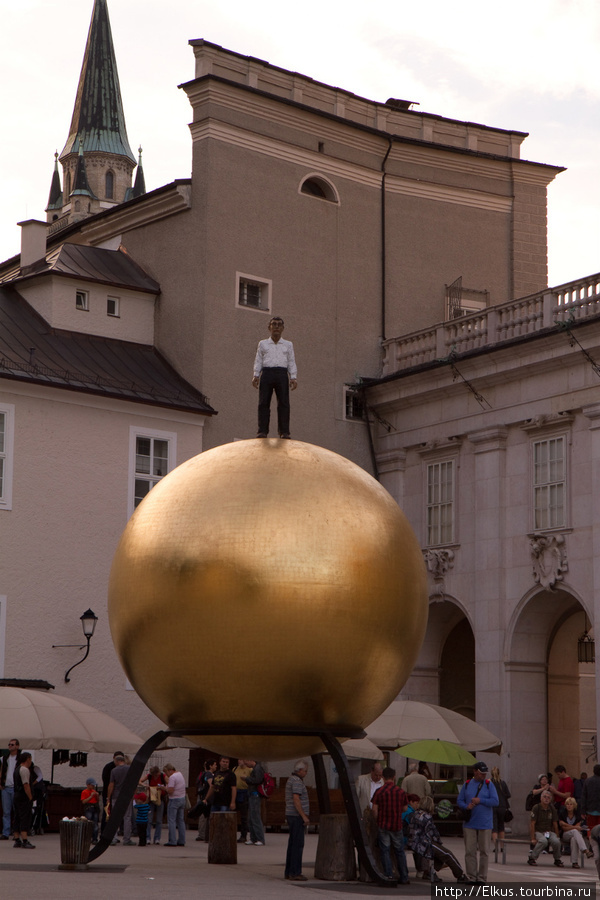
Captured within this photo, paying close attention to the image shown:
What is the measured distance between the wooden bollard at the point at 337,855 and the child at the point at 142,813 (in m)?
6.85

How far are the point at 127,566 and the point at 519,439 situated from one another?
18.8 meters

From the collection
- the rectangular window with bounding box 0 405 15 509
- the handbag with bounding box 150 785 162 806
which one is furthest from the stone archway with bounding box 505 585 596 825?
the rectangular window with bounding box 0 405 15 509

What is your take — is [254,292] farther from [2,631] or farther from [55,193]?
[55,193]

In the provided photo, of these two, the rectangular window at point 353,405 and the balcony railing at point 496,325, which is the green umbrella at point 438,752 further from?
the rectangular window at point 353,405

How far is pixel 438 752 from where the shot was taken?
21453 mm

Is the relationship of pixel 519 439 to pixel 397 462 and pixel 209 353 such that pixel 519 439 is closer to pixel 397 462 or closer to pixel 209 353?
pixel 397 462

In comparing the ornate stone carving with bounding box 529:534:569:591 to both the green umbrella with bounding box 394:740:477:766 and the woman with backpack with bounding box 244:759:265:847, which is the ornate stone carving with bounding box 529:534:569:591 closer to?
the green umbrella with bounding box 394:740:477:766

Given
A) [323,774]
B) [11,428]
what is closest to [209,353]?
[11,428]

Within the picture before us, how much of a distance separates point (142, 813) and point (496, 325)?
571 inches

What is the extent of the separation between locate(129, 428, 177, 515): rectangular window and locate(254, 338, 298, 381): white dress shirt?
51.2ft

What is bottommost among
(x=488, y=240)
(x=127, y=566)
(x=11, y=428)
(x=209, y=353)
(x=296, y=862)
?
(x=296, y=862)

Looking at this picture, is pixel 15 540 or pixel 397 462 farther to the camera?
pixel 397 462

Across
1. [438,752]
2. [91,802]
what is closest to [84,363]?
[91,802]

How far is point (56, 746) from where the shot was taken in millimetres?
20766
